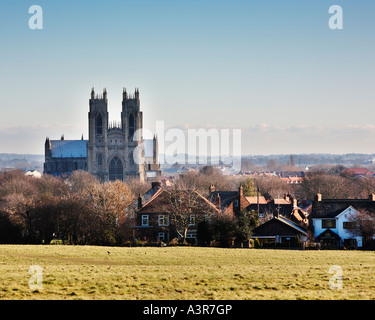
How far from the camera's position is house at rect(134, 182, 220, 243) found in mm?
52031

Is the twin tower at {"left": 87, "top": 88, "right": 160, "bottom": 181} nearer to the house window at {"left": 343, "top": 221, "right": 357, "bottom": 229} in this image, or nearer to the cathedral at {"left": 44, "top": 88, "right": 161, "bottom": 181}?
the cathedral at {"left": 44, "top": 88, "right": 161, "bottom": 181}

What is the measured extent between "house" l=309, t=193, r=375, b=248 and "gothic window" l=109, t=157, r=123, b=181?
98232 millimetres

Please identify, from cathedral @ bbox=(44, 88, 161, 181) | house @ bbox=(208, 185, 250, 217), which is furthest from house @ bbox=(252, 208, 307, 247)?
cathedral @ bbox=(44, 88, 161, 181)

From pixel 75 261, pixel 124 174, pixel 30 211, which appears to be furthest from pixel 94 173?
pixel 75 261

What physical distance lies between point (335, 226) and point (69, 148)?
124023mm

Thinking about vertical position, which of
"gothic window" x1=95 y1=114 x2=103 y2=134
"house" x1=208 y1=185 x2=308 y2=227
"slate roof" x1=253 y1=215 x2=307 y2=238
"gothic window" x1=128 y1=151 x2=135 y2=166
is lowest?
"slate roof" x1=253 y1=215 x2=307 y2=238

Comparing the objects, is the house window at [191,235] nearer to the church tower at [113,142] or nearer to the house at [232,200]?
the house at [232,200]

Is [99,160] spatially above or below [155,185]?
above

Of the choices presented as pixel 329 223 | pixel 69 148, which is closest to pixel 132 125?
pixel 69 148

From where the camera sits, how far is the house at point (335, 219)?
55.1m

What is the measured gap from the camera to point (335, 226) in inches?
2223

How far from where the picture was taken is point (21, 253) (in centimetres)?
3669

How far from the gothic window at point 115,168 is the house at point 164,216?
9855 cm

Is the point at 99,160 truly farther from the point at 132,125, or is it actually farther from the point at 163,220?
the point at 163,220
